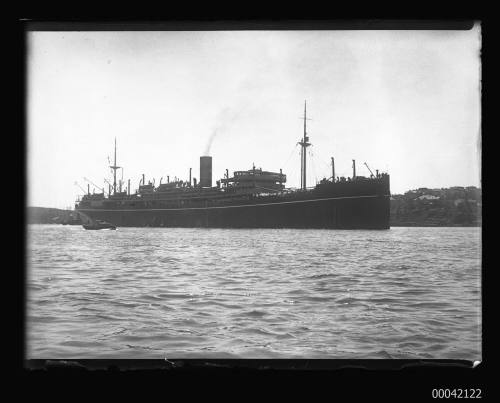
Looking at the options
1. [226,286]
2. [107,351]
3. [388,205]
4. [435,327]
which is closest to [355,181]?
[388,205]

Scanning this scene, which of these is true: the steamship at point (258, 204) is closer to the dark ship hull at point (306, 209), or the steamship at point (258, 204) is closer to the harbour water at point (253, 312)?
the dark ship hull at point (306, 209)

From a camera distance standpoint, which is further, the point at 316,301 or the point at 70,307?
the point at 316,301

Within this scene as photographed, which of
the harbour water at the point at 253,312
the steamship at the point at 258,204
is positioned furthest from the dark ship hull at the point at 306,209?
the harbour water at the point at 253,312

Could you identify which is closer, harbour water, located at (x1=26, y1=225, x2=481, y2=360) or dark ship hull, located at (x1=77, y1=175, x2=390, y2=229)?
harbour water, located at (x1=26, y1=225, x2=481, y2=360)

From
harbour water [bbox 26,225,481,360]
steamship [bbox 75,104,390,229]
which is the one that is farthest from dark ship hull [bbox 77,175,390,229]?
harbour water [bbox 26,225,481,360]

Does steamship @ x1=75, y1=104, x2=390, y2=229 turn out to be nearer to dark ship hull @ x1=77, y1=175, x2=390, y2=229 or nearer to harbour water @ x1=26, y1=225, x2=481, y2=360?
dark ship hull @ x1=77, y1=175, x2=390, y2=229

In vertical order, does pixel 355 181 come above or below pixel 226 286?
above

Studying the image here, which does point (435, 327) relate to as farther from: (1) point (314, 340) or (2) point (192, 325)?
(2) point (192, 325)

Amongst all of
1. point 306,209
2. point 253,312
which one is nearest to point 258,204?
point 306,209
